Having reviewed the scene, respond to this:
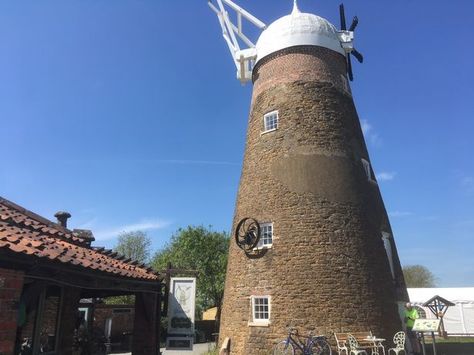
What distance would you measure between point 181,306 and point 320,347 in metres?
5.16

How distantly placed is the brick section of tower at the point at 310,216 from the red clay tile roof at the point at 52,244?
5279 mm

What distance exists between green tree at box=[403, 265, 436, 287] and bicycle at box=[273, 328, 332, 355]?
61003mm

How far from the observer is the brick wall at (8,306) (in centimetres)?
626

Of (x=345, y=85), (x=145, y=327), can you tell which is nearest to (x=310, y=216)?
(x=345, y=85)

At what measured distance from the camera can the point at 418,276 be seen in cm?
6994

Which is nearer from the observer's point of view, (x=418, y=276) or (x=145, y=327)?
(x=145, y=327)

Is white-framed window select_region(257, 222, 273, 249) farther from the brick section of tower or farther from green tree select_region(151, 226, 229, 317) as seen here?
green tree select_region(151, 226, 229, 317)

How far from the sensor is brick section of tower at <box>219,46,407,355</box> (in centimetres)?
1449

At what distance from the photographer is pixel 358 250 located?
15.2 metres

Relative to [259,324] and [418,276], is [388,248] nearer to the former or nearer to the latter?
[259,324]

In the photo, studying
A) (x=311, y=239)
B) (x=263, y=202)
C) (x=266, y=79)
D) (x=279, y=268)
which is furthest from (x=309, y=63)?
(x=279, y=268)

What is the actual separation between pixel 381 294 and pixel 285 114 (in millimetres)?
8237

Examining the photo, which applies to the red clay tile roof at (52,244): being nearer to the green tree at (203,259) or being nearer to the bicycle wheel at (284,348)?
the bicycle wheel at (284,348)

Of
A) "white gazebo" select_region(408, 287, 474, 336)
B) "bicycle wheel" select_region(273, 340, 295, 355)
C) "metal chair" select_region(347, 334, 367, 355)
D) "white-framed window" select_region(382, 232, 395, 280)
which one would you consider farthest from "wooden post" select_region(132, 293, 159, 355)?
"white gazebo" select_region(408, 287, 474, 336)
